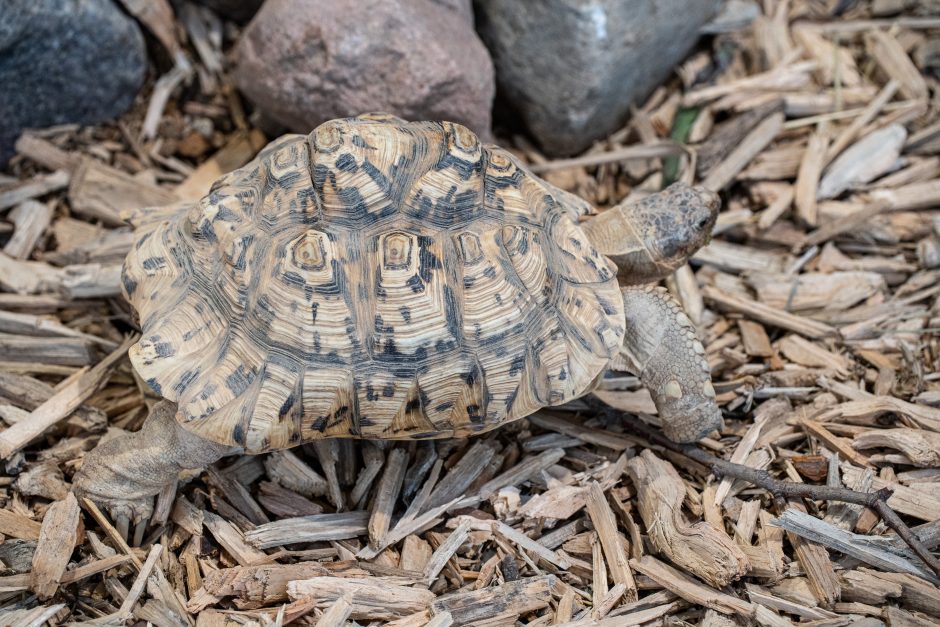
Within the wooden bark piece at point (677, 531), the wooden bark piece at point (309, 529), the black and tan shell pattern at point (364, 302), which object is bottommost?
the wooden bark piece at point (309, 529)

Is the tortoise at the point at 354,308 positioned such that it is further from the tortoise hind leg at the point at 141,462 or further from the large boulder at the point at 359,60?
the large boulder at the point at 359,60

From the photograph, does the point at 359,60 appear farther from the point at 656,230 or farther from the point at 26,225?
the point at 26,225

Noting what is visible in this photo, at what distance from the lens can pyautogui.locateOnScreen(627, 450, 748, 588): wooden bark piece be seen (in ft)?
9.02

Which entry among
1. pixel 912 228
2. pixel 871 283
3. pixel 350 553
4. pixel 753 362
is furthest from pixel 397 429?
pixel 912 228

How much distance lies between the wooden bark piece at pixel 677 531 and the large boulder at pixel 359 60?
81.2 inches

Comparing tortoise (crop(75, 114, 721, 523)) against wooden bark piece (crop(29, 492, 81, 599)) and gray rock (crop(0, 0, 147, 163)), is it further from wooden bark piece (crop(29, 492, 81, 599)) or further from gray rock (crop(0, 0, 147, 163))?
gray rock (crop(0, 0, 147, 163))

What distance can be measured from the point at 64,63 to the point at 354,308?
236 centimetres

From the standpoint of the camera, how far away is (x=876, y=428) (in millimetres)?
3240

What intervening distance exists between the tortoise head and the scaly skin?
186 centimetres

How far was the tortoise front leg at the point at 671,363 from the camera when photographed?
3.11 m

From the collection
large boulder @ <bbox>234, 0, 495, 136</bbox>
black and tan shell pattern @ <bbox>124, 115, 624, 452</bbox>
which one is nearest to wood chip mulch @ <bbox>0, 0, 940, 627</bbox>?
black and tan shell pattern @ <bbox>124, 115, 624, 452</bbox>

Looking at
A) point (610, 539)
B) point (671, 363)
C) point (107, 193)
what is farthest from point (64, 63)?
point (610, 539)

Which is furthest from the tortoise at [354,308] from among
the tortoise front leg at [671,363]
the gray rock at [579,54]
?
the gray rock at [579,54]

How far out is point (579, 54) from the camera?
4.10m
